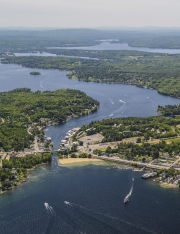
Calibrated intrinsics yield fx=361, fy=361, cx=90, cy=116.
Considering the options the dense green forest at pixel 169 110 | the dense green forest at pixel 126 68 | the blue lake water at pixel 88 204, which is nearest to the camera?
the blue lake water at pixel 88 204

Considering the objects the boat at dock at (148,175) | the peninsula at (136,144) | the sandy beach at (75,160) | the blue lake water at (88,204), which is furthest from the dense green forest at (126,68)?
the blue lake water at (88,204)

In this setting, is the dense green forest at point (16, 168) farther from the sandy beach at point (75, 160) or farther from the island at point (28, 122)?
the sandy beach at point (75, 160)

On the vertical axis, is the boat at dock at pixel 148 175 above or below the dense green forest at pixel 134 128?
below

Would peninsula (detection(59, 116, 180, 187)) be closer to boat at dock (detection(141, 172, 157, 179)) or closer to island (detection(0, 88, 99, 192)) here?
boat at dock (detection(141, 172, 157, 179))

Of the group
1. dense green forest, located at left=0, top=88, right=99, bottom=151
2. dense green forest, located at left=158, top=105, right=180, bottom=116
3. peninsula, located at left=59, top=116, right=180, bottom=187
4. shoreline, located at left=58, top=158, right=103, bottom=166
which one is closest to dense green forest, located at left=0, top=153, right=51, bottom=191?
shoreline, located at left=58, top=158, right=103, bottom=166


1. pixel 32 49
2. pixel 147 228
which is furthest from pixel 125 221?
pixel 32 49

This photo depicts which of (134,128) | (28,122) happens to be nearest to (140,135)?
(134,128)

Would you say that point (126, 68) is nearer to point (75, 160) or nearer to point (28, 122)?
point (28, 122)
